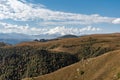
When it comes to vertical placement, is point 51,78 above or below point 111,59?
below

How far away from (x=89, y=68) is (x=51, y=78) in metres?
25.8

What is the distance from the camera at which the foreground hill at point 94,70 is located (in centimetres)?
14175

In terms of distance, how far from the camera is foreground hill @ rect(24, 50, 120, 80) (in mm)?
141750

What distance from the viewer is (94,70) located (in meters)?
154

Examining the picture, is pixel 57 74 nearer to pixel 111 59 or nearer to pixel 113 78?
pixel 111 59

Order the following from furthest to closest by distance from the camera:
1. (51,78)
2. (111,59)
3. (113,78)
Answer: (51,78), (111,59), (113,78)

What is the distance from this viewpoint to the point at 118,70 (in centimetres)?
13625

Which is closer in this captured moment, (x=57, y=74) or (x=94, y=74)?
(x=94, y=74)

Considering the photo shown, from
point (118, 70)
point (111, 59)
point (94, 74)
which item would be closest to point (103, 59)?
point (111, 59)

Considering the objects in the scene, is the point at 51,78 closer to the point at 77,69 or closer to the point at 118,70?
the point at 77,69

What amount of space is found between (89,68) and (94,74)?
9373 millimetres

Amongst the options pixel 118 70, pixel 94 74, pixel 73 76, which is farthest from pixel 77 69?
pixel 118 70

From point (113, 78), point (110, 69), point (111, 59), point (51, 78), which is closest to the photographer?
point (113, 78)

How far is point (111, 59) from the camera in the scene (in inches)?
6206
